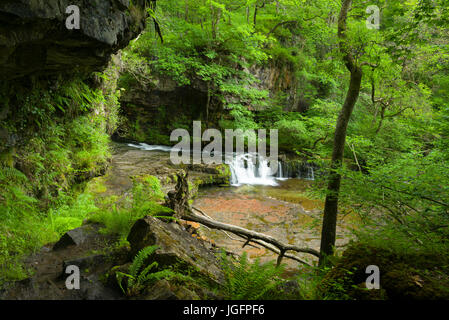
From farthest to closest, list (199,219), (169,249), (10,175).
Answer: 1. (199,219)
2. (10,175)
3. (169,249)

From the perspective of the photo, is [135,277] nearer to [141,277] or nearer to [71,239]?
[141,277]

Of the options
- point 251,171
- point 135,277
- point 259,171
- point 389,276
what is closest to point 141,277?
point 135,277

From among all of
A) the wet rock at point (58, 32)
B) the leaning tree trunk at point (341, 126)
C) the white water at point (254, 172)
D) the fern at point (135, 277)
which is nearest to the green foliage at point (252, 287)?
the fern at point (135, 277)

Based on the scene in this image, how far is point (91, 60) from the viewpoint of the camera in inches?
144

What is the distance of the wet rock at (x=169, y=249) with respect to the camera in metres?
2.95

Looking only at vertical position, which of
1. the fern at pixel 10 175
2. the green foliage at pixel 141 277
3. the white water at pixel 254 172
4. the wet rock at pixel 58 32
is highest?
the wet rock at pixel 58 32

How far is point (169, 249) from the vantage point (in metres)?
3.06

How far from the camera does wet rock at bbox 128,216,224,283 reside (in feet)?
9.66

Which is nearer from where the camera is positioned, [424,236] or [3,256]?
[424,236]

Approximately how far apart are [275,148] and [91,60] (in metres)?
15.7

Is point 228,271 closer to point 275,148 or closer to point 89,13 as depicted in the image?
point 89,13

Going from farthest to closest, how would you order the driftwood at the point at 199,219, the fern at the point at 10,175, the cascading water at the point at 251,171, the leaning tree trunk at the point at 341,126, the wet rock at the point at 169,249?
1. the cascading water at the point at 251,171
2. the driftwood at the point at 199,219
3. the leaning tree trunk at the point at 341,126
4. the fern at the point at 10,175
5. the wet rock at the point at 169,249

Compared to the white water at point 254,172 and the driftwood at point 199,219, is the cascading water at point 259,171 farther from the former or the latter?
the driftwood at point 199,219
